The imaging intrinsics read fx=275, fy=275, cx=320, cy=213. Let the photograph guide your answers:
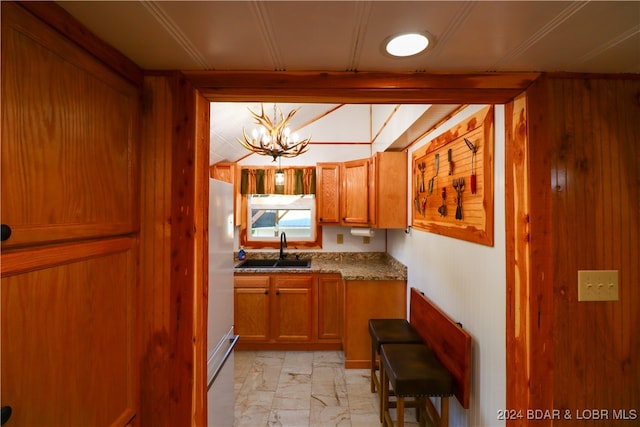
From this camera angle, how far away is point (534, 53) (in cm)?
94

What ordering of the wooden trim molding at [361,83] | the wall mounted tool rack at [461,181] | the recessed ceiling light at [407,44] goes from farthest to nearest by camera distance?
the wall mounted tool rack at [461,181] → the wooden trim molding at [361,83] → the recessed ceiling light at [407,44]

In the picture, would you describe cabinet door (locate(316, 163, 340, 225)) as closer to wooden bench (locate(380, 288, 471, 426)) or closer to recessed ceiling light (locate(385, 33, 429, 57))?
wooden bench (locate(380, 288, 471, 426))

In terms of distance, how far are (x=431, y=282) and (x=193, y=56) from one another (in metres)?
2.13

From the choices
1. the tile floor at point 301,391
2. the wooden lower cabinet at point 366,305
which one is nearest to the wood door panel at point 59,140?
the tile floor at point 301,391

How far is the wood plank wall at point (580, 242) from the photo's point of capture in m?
1.07

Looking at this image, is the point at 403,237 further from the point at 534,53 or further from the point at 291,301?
the point at 534,53

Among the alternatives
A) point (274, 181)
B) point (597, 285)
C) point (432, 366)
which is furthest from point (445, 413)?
point (274, 181)

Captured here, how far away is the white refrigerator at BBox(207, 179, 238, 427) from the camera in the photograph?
56.6 inches

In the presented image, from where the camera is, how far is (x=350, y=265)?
3.49m

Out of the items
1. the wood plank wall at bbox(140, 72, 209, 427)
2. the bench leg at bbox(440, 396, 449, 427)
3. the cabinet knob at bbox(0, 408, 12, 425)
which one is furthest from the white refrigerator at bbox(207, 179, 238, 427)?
the bench leg at bbox(440, 396, 449, 427)

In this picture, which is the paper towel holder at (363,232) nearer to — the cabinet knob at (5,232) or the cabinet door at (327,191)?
the cabinet door at (327,191)

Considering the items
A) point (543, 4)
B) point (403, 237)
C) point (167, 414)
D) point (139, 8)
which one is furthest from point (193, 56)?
point (403, 237)

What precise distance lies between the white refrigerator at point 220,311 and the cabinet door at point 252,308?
1.37 metres

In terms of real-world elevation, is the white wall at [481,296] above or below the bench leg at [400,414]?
above
